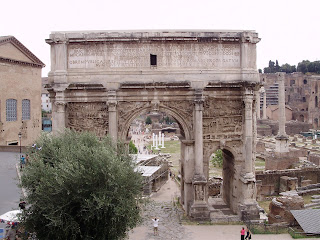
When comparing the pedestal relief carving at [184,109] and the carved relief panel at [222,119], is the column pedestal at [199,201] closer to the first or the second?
the carved relief panel at [222,119]

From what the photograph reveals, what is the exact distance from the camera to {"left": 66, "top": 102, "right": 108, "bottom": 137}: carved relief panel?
1503 centimetres

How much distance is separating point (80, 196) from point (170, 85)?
6717 millimetres

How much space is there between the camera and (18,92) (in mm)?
33094

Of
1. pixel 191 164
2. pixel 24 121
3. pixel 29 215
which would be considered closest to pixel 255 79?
pixel 191 164

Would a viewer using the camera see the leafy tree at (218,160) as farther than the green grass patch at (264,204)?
Yes

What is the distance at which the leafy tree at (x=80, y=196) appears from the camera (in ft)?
31.1

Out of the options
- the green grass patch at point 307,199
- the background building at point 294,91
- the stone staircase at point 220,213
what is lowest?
the green grass patch at point 307,199

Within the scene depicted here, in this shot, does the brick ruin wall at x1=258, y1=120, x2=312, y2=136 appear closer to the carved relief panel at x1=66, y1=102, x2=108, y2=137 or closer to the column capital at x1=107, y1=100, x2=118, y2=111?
the carved relief panel at x1=66, y1=102, x2=108, y2=137

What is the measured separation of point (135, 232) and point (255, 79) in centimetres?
802

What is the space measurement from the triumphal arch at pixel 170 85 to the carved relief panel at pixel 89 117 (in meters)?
0.04

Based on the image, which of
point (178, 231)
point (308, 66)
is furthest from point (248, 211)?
point (308, 66)

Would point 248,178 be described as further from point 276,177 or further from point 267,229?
point 276,177

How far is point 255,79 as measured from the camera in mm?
14922

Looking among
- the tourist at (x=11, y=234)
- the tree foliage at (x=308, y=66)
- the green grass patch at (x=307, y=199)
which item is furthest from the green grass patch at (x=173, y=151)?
the tree foliage at (x=308, y=66)
